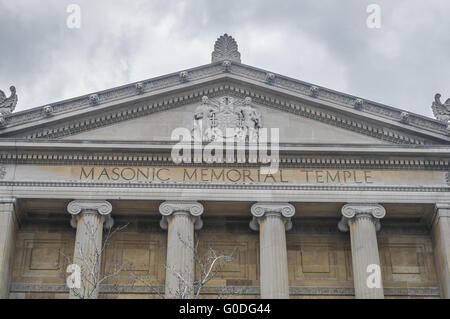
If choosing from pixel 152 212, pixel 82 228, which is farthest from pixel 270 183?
pixel 82 228

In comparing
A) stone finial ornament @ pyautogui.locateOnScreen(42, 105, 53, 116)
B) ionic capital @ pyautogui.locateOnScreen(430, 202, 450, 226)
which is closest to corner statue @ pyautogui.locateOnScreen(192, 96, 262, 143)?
stone finial ornament @ pyautogui.locateOnScreen(42, 105, 53, 116)

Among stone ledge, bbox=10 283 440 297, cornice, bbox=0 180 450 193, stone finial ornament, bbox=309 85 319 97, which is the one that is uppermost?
stone finial ornament, bbox=309 85 319 97

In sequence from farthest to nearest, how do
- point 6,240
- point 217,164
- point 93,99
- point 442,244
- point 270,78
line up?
point 270,78 → point 93,99 → point 217,164 → point 442,244 → point 6,240

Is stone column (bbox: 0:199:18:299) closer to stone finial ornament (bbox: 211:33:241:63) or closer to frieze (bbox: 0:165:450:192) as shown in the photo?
frieze (bbox: 0:165:450:192)

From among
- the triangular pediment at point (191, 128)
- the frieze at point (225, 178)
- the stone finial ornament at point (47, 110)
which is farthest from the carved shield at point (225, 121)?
the stone finial ornament at point (47, 110)

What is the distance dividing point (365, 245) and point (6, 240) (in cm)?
1287

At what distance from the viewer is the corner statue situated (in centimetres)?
3028

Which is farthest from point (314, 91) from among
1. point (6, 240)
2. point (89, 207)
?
point (6, 240)

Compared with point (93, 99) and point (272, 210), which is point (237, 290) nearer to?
point (272, 210)

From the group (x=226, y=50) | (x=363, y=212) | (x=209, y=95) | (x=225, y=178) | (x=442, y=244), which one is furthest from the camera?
(x=226, y=50)

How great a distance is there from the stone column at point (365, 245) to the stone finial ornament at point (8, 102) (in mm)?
13319

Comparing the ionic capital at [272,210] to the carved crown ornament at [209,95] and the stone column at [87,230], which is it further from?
the stone column at [87,230]

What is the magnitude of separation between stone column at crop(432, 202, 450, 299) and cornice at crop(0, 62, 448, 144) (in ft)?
9.64

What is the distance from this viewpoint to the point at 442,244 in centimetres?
2897
